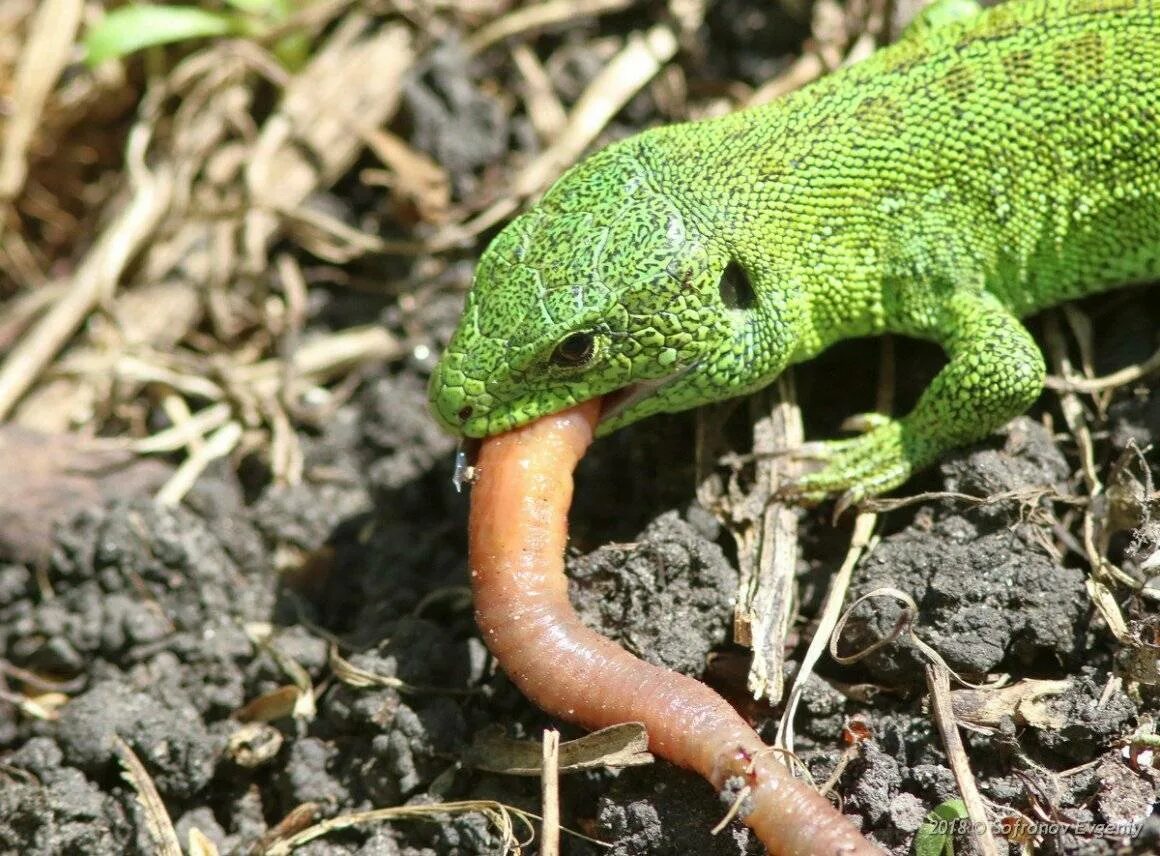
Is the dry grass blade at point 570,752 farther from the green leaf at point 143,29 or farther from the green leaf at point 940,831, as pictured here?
the green leaf at point 143,29

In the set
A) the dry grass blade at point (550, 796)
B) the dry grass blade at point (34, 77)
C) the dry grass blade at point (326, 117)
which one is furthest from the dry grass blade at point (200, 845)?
the dry grass blade at point (34, 77)

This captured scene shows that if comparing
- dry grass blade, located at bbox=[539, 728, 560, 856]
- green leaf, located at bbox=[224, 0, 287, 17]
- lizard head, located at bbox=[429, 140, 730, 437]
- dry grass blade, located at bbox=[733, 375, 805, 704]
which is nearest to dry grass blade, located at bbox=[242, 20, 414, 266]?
green leaf, located at bbox=[224, 0, 287, 17]

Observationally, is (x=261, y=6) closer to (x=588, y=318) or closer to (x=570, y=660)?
(x=588, y=318)

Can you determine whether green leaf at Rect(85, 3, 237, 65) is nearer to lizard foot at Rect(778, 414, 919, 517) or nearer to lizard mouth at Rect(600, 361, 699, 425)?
lizard mouth at Rect(600, 361, 699, 425)

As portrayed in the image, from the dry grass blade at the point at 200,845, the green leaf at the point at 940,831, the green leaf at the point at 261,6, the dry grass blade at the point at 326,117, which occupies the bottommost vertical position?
the dry grass blade at the point at 200,845

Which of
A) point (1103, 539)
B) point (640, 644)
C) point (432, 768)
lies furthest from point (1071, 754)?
point (432, 768)

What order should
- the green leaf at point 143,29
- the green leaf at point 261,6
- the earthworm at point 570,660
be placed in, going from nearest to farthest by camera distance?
the earthworm at point 570,660
the green leaf at point 143,29
the green leaf at point 261,6

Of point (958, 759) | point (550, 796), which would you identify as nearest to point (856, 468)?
point (958, 759)
